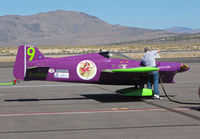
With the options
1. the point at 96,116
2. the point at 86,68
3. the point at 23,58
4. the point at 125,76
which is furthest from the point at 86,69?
the point at 96,116

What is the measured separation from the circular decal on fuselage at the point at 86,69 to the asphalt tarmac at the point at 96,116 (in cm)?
90

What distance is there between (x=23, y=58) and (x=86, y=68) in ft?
7.39

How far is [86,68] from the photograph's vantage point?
40.3ft

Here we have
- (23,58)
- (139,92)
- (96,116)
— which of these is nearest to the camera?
(96,116)

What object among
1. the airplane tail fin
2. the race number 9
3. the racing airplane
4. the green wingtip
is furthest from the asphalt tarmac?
the race number 9

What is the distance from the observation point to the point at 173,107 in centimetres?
1074

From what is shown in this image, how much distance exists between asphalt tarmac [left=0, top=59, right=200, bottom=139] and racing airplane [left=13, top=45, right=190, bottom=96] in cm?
82

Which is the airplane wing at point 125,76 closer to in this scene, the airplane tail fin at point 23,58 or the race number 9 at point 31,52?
the airplane tail fin at point 23,58

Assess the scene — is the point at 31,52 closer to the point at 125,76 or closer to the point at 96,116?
the point at 125,76

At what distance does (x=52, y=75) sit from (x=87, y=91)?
340cm

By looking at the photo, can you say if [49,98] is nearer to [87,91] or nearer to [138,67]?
[87,91]

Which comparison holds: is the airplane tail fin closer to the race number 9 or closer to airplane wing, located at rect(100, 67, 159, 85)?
the race number 9

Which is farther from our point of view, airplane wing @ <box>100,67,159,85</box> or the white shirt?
the white shirt

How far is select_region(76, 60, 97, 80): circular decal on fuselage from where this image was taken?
481 inches
